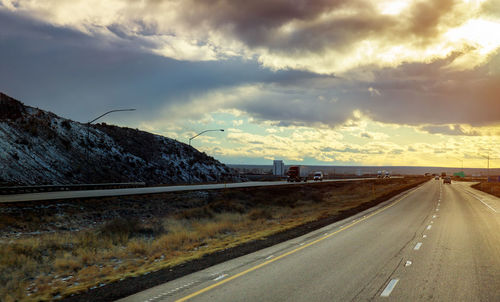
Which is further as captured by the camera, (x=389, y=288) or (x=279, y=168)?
(x=279, y=168)

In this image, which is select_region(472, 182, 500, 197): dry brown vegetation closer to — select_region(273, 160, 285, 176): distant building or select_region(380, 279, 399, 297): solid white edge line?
select_region(273, 160, 285, 176): distant building

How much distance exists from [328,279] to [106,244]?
491 inches

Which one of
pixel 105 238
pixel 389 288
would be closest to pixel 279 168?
pixel 105 238

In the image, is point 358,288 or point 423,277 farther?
point 423,277

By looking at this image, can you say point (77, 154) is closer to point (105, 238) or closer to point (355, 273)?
point (105, 238)

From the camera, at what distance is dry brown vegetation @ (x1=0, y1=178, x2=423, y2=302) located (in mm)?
11695

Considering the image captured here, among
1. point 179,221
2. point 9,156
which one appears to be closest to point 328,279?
point 179,221

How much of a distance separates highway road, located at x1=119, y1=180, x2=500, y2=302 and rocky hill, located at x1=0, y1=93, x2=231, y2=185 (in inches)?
1388

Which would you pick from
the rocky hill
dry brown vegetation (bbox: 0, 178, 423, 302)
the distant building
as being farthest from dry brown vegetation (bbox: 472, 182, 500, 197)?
the rocky hill

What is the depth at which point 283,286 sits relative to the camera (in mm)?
8508

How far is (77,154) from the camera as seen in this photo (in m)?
54.6

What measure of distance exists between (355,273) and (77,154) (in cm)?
5251

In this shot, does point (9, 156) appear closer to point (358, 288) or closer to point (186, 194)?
point (186, 194)

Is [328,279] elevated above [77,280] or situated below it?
above
